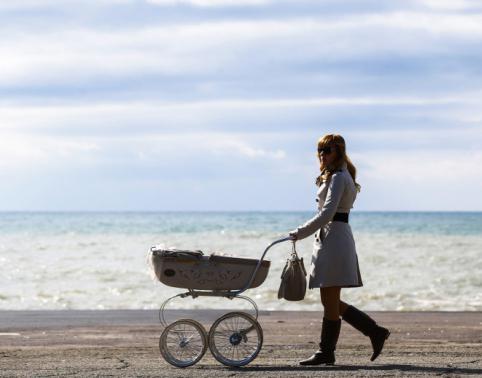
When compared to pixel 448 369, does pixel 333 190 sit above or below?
above

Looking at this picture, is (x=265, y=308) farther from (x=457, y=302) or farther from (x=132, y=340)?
(x=132, y=340)

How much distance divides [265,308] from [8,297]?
601 cm

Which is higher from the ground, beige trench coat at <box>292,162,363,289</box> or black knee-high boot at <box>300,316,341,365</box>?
beige trench coat at <box>292,162,363,289</box>

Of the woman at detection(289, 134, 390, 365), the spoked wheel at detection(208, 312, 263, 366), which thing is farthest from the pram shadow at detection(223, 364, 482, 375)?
the woman at detection(289, 134, 390, 365)

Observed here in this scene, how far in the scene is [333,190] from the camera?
9.10 meters

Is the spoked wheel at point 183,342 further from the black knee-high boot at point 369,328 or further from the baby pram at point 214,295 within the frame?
the black knee-high boot at point 369,328

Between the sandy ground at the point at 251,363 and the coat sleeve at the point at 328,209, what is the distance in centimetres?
124

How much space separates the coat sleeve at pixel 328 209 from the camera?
905 centimetres

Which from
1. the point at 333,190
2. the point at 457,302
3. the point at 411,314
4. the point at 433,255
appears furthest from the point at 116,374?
the point at 433,255

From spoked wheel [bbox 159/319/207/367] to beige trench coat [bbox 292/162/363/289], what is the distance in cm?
121

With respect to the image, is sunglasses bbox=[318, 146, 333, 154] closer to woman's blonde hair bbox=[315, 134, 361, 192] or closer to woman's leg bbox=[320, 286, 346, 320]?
woman's blonde hair bbox=[315, 134, 361, 192]

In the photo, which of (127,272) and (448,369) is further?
(127,272)

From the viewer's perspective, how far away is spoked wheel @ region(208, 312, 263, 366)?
9602 mm

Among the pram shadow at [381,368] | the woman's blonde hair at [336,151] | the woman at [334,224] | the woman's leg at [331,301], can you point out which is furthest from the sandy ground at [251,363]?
the woman's blonde hair at [336,151]
